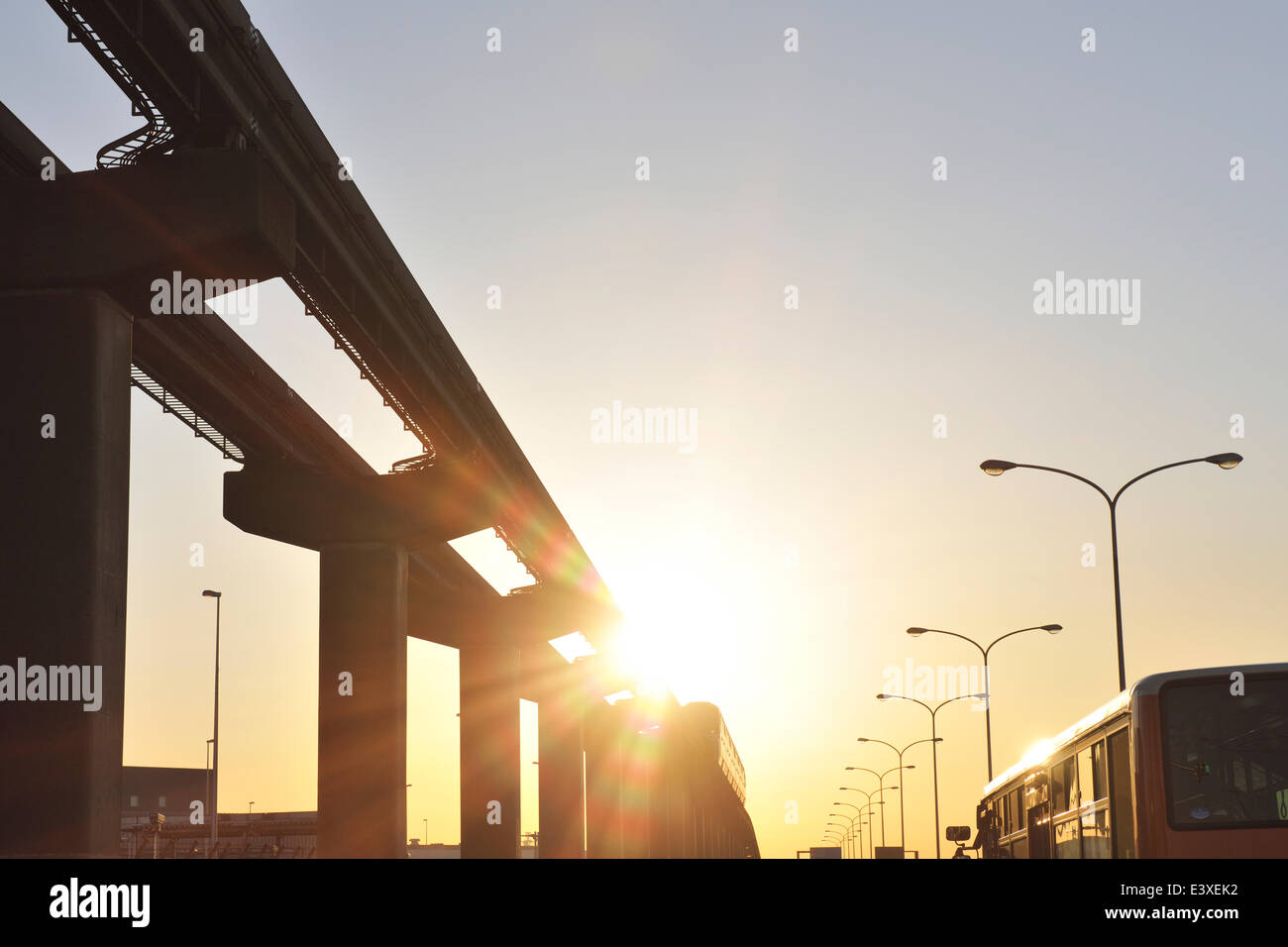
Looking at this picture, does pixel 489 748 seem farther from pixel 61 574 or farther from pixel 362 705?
pixel 61 574

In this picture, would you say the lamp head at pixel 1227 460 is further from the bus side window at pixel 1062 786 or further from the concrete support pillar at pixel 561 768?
the concrete support pillar at pixel 561 768

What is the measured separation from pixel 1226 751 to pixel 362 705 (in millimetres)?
37050

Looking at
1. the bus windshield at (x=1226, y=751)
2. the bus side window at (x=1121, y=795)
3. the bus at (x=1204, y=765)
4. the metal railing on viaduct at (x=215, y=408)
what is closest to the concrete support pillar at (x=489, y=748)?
the metal railing on viaduct at (x=215, y=408)

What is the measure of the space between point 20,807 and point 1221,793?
64.5 ft

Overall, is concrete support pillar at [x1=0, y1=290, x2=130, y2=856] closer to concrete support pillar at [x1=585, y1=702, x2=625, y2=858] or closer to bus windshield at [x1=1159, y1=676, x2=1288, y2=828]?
bus windshield at [x1=1159, y1=676, x2=1288, y2=828]

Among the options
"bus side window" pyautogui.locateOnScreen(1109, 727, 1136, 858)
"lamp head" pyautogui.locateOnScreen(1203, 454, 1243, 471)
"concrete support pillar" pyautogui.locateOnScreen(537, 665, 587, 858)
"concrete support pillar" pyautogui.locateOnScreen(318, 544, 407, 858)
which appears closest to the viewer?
"bus side window" pyautogui.locateOnScreen(1109, 727, 1136, 858)

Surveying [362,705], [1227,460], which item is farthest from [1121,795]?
[362,705]

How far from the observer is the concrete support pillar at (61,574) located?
2556 cm

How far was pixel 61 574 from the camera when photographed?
85.4ft

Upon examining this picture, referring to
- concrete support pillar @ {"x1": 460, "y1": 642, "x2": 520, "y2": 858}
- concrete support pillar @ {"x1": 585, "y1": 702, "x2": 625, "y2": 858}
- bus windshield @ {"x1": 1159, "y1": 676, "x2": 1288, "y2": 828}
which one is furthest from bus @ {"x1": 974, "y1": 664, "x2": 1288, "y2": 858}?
concrete support pillar @ {"x1": 585, "y1": 702, "x2": 625, "y2": 858}

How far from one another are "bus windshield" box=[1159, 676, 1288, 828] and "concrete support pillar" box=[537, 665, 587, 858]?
79007mm

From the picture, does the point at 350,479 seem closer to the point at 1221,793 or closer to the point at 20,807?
the point at 20,807

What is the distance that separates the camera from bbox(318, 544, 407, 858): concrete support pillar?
50062 mm

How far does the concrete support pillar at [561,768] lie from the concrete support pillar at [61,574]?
6915 cm
